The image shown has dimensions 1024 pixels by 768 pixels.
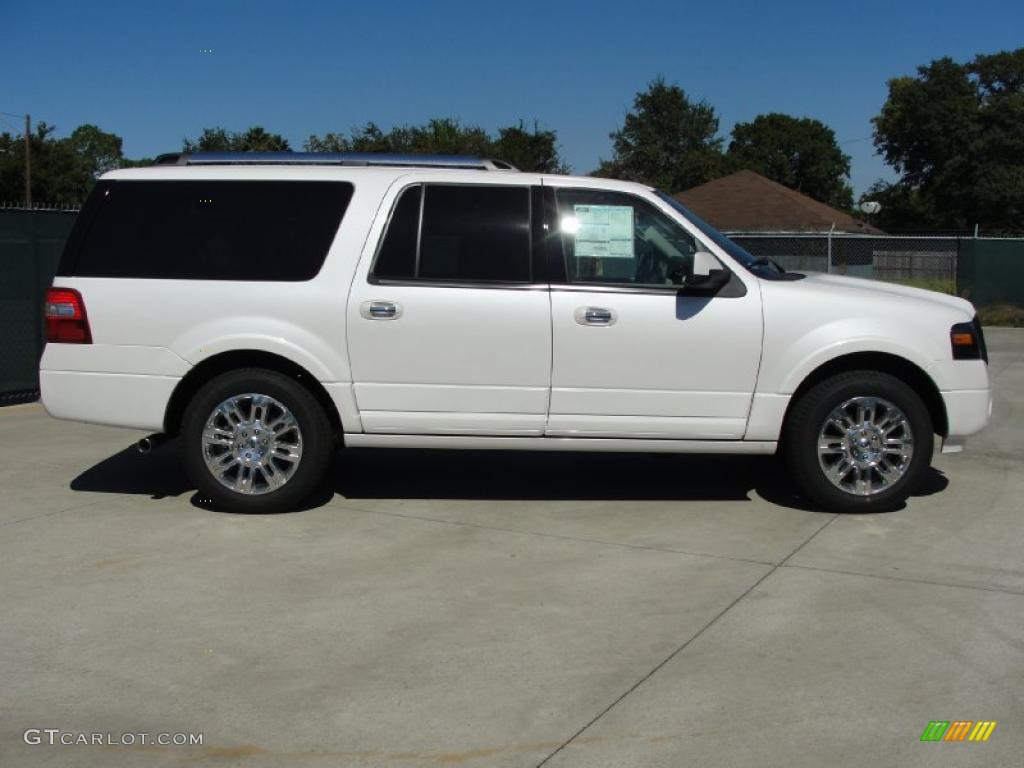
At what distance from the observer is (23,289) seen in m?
11.2

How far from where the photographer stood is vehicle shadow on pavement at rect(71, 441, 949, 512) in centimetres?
729

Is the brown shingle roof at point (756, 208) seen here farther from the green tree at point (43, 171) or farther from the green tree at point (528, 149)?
the green tree at point (43, 171)

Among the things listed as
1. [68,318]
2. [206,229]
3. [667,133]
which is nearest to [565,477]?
[206,229]

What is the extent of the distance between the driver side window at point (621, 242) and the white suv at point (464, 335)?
0.5 inches

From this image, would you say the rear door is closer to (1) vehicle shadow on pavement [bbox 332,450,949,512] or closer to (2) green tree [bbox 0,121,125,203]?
(1) vehicle shadow on pavement [bbox 332,450,949,512]

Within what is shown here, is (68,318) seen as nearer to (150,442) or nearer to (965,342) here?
(150,442)

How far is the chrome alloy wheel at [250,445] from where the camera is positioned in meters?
6.63

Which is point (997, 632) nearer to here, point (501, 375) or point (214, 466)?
point (501, 375)

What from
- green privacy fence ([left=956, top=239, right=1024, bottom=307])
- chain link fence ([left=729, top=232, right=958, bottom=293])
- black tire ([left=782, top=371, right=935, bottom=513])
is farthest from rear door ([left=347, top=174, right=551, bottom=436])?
green privacy fence ([left=956, top=239, right=1024, bottom=307])

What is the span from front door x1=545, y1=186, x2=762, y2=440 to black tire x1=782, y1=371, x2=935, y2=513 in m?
0.35

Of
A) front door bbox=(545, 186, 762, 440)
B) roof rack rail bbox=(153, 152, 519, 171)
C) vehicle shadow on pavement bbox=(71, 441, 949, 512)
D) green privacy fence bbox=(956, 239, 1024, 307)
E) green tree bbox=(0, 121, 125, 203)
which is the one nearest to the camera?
front door bbox=(545, 186, 762, 440)

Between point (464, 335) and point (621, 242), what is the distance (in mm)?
1081

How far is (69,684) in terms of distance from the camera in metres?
4.25

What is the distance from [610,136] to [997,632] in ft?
190
